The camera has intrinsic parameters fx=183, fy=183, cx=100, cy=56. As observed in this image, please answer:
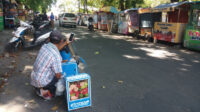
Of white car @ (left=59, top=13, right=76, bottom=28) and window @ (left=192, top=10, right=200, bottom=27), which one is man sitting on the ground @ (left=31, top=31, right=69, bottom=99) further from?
white car @ (left=59, top=13, right=76, bottom=28)

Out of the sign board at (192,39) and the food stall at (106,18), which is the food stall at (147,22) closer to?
the sign board at (192,39)

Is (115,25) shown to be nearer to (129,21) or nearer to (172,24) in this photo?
(129,21)

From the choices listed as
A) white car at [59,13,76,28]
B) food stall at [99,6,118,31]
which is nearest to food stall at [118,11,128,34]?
food stall at [99,6,118,31]

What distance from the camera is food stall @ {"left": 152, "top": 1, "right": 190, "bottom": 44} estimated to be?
10828mm

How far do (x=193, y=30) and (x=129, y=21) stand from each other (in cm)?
729

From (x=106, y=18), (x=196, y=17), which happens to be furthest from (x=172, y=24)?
(x=106, y=18)

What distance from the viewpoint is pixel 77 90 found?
3.26 meters

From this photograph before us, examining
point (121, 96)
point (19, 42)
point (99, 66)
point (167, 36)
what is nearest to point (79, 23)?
→ point (167, 36)

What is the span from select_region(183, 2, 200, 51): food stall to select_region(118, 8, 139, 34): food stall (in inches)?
210

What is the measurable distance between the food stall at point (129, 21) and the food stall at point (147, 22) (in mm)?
649

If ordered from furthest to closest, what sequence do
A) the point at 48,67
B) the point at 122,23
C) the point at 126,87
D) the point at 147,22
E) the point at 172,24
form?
the point at 122,23, the point at 147,22, the point at 172,24, the point at 126,87, the point at 48,67

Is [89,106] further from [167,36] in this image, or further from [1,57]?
[167,36]

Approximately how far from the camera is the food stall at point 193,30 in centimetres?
950

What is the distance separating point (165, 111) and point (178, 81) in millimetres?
1860
